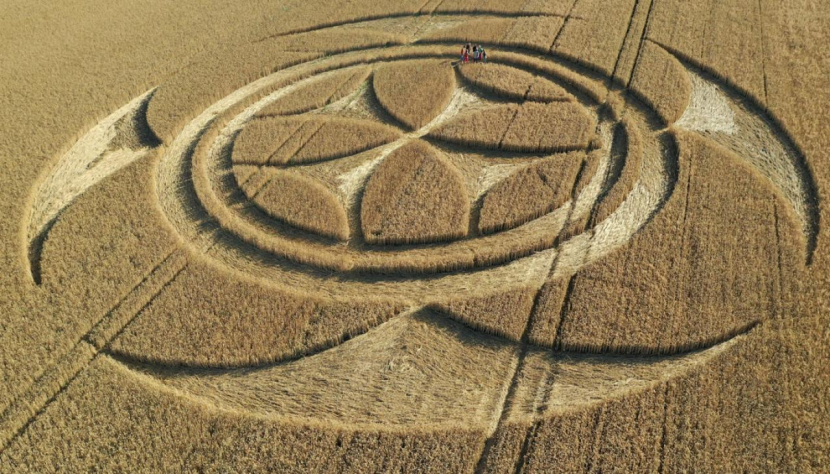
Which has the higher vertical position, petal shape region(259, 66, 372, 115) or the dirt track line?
petal shape region(259, 66, 372, 115)

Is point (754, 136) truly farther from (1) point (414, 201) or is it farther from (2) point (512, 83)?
(1) point (414, 201)

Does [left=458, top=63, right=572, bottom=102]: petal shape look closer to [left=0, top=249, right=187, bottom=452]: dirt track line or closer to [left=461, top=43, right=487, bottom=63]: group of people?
[left=461, top=43, right=487, bottom=63]: group of people

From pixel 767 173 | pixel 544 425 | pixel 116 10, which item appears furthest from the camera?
pixel 116 10

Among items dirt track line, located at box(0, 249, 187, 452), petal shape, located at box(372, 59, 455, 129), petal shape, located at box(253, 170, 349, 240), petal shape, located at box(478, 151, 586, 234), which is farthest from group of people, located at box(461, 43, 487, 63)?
dirt track line, located at box(0, 249, 187, 452)

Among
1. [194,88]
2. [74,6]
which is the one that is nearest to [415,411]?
[194,88]

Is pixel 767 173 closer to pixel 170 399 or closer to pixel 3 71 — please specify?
pixel 170 399

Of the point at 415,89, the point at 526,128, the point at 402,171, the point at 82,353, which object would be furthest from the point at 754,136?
the point at 82,353
